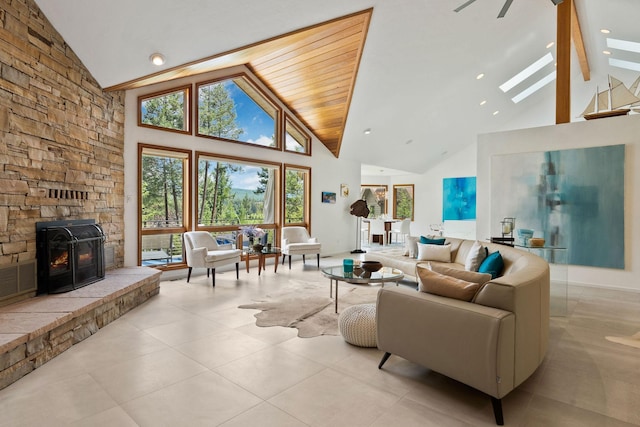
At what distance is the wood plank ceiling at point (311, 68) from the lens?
15.9ft

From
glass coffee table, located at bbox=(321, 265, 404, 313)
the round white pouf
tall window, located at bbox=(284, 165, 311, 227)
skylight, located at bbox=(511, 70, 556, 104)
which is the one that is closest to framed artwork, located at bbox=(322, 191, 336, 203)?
tall window, located at bbox=(284, 165, 311, 227)

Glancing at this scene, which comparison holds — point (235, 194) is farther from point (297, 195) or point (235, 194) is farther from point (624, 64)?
point (624, 64)

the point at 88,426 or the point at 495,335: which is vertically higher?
the point at 495,335

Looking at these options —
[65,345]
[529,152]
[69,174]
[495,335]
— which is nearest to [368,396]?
[495,335]

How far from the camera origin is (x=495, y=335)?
6.33 ft

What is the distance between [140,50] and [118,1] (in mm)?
754

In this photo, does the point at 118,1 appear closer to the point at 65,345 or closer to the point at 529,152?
the point at 65,345

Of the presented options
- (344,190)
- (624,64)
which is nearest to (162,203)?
(344,190)

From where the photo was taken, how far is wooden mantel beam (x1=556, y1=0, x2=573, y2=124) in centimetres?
585

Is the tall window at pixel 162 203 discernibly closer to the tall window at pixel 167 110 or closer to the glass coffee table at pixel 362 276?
the tall window at pixel 167 110

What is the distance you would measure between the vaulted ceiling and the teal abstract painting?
6.79 feet

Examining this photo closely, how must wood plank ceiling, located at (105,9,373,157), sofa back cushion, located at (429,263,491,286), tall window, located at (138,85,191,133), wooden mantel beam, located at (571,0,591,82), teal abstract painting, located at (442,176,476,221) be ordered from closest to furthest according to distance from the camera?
sofa back cushion, located at (429,263,491,286), wood plank ceiling, located at (105,9,373,157), tall window, located at (138,85,191,133), wooden mantel beam, located at (571,0,591,82), teal abstract painting, located at (442,176,476,221)

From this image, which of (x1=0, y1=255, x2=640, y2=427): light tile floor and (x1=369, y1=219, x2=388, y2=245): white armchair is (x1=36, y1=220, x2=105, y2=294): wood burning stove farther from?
(x1=369, y1=219, x2=388, y2=245): white armchair

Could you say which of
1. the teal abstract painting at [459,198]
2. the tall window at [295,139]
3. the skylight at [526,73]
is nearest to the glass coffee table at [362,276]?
the tall window at [295,139]
